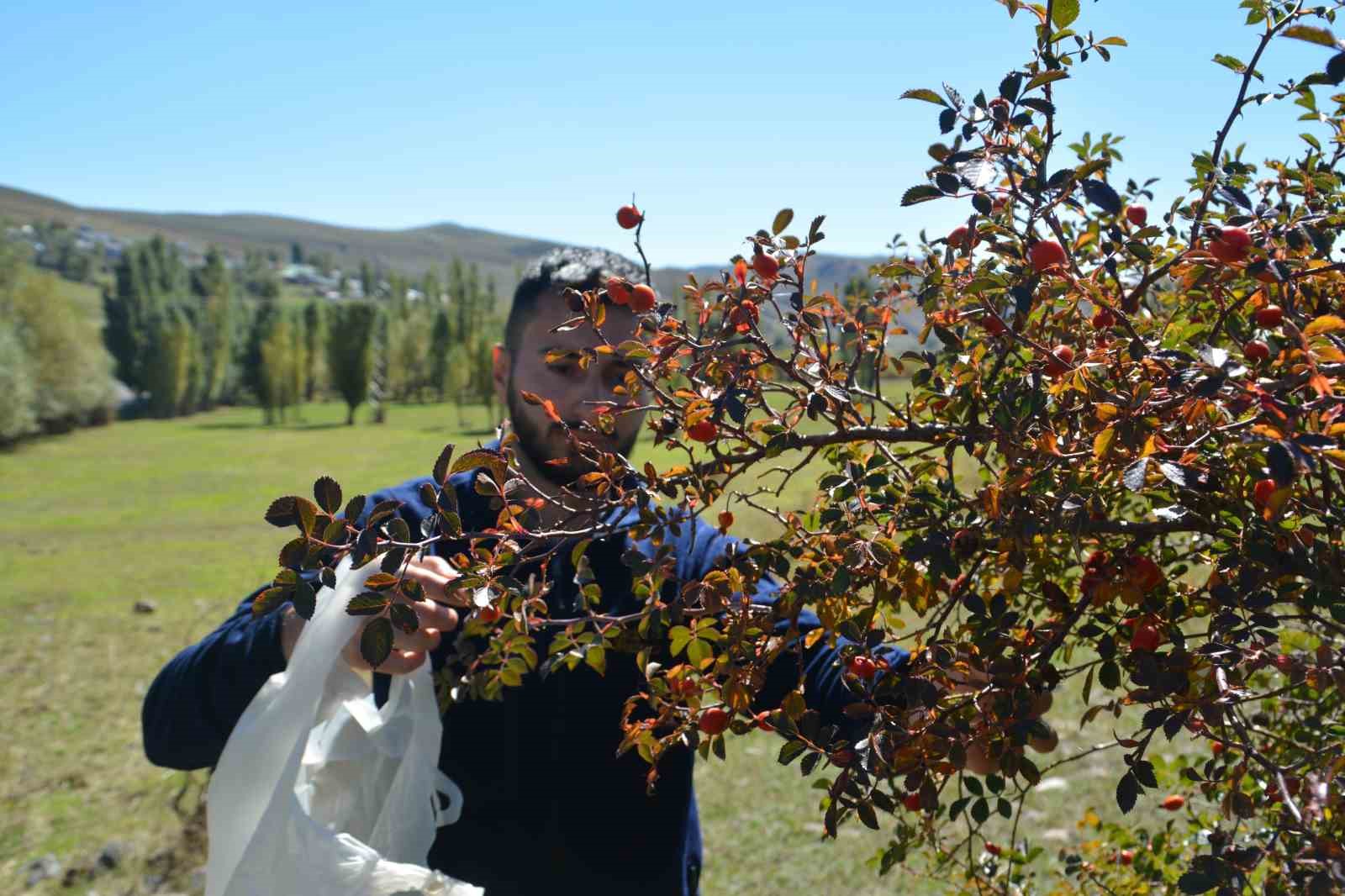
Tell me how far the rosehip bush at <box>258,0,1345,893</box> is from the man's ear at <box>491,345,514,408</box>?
1406 mm

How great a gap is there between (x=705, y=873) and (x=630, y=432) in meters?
3.76

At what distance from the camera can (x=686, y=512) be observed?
4.69 feet

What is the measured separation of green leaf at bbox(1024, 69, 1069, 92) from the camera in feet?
3.41

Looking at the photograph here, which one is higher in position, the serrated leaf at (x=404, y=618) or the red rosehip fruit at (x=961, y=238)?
the red rosehip fruit at (x=961, y=238)

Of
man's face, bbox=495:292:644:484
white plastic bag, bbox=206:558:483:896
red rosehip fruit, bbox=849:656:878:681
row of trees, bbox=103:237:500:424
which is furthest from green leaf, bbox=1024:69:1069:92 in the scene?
row of trees, bbox=103:237:500:424

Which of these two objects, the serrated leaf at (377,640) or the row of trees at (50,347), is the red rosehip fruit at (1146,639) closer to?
the serrated leaf at (377,640)

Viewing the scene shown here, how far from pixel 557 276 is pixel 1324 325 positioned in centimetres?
201

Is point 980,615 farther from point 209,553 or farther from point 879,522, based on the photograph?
point 209,553

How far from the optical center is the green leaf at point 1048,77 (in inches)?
40.9

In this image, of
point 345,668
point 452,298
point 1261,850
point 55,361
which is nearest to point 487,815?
point 345,668

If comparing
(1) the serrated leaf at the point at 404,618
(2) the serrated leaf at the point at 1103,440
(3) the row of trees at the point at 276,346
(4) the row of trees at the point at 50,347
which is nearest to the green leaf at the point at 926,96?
(2) the serrated leaf at the point at 1103,440

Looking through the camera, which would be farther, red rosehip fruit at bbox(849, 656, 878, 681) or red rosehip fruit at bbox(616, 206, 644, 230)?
red rosehip fruit at bbox(616, 206, 644, 230)

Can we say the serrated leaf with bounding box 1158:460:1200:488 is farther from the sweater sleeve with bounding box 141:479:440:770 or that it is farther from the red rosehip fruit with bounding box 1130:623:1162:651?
the sweater sleeve with bounding box 141:479:440:770

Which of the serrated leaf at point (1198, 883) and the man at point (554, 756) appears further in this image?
the man at point (554, 756)
